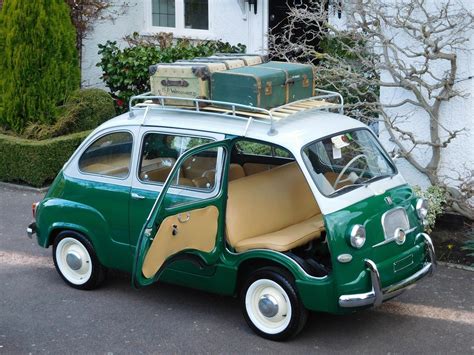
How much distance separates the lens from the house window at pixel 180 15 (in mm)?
13359

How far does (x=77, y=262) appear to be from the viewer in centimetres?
695

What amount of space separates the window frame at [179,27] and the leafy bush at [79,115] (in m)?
2.38

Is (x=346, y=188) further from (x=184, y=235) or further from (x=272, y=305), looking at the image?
(x=184, y=235)

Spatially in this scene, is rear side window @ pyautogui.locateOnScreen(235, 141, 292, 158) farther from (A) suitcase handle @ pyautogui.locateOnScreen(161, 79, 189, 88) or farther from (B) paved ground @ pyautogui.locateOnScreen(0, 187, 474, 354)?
(B) paved ground @ pyautogui.locateOnScreen(0, 187, 474, 354)

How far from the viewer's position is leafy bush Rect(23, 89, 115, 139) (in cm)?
1066

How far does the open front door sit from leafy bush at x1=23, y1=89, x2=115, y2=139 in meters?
4.97

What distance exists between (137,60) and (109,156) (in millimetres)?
5229

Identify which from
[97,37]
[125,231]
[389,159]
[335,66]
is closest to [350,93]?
[335,66]

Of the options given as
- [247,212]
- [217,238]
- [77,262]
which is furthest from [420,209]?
[77,262]

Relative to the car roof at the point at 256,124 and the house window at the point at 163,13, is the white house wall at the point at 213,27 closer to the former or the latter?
the house window at the point at 163,13

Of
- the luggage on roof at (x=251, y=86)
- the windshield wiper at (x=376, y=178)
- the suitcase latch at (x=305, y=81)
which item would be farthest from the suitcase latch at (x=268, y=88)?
the windshield wiper at (x=376, y=178)

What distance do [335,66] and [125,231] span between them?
11.6 ft

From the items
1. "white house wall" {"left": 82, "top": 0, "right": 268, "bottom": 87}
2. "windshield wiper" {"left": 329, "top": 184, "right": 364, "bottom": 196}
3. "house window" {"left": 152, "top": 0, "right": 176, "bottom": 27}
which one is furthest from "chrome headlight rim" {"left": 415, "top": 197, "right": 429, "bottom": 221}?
"house window" {"left": 152, "top": 0, "right": 176, "bottom": 27}

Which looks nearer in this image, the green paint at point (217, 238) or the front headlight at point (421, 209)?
the green paint at point (217, 238)
